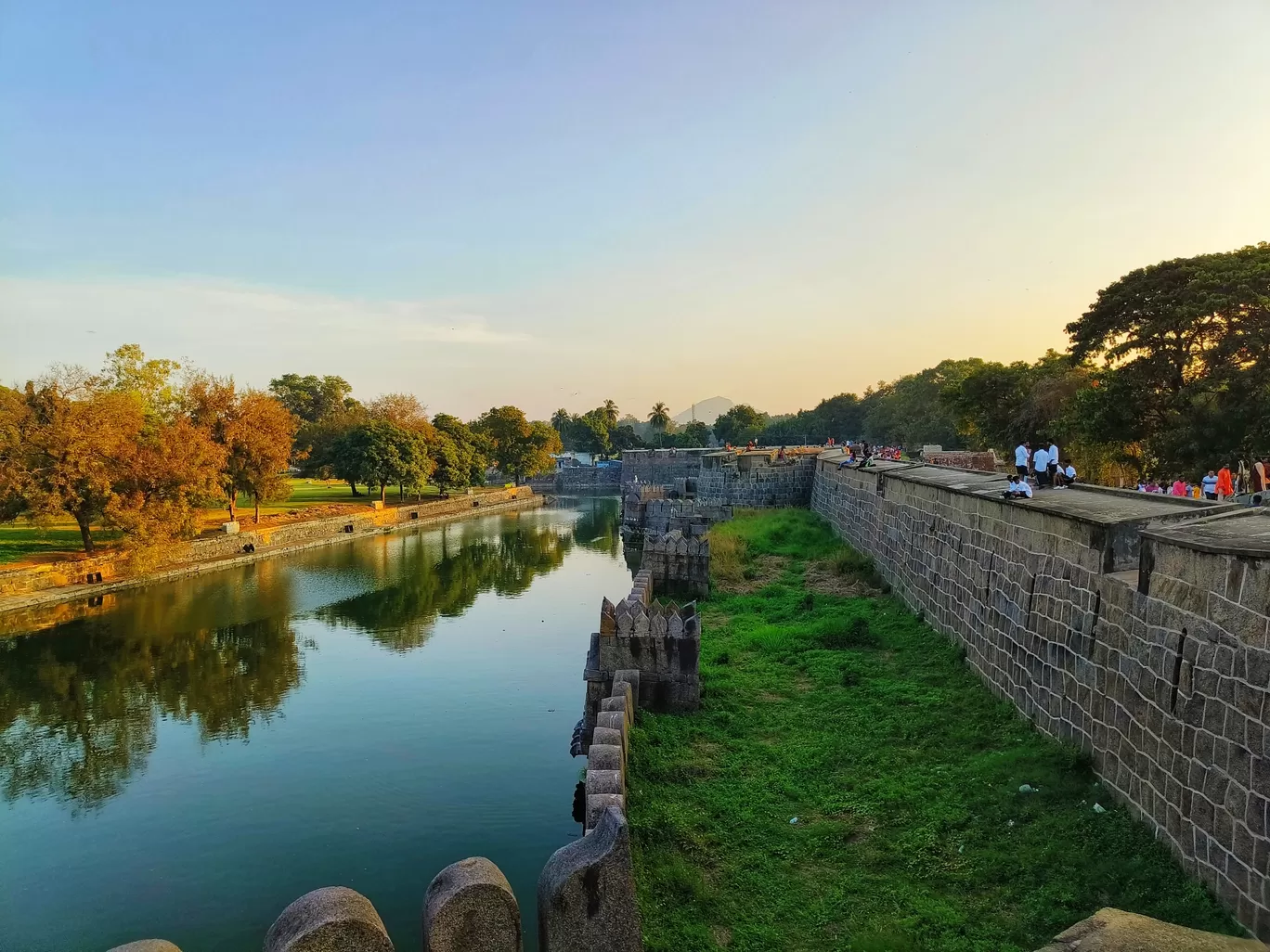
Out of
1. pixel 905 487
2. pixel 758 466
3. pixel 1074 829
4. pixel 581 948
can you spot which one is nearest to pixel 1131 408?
pixel 905 487

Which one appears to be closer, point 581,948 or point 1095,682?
point 581,948

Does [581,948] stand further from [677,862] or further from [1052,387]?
[1052,387]

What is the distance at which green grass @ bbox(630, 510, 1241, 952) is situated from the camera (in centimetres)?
491

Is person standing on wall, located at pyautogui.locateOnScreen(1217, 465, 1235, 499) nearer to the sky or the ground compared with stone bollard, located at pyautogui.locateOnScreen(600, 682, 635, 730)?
nearer to the sky

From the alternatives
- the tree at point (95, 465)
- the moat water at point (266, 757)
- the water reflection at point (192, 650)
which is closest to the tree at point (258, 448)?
the water reflection at point (192, 650)

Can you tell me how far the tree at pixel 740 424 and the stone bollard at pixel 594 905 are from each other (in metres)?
87.5

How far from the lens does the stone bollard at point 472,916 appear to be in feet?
9.86

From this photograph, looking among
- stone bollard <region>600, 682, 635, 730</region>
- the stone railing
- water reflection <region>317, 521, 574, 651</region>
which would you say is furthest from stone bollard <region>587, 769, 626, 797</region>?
water reflection <region>317, 521, 574, 651</region>

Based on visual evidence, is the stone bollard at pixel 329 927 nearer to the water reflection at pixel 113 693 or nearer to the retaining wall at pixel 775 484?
the water reflection at pixel 113 693

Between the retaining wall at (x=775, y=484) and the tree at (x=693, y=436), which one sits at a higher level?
the tree at (x=693, y=436)

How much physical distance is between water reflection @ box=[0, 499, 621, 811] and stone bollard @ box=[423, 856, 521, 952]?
31.0ft

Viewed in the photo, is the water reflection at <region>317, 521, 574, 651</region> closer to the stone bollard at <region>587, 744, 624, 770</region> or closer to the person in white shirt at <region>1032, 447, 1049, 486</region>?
the stone bollard at <region>587, 744, 624, 770</region>

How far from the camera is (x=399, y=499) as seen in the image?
47.8 m

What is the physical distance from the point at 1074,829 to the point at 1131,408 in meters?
18.5
